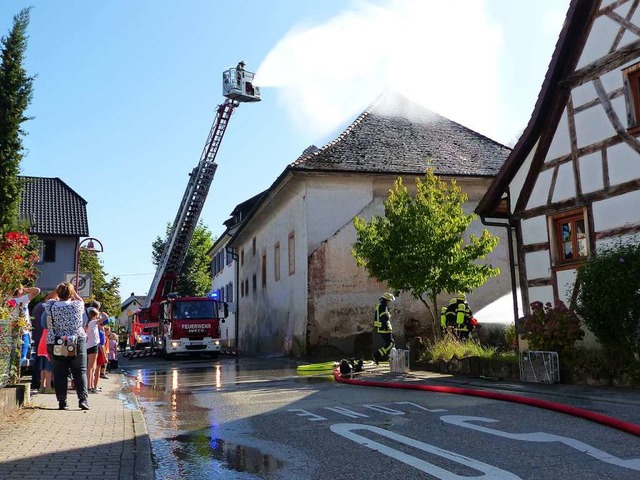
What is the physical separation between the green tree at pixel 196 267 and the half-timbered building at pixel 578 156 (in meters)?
44.5

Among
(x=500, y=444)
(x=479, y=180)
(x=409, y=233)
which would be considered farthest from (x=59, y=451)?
(x=479, y=180)

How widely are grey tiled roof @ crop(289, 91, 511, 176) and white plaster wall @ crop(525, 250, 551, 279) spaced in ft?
29.4

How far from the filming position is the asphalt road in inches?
208

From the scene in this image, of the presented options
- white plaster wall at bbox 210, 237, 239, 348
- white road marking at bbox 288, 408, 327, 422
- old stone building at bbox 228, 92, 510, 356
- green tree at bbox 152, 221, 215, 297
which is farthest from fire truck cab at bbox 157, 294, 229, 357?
green tree at bbox 152, 221, 215, 297

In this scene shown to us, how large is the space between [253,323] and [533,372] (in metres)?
24.1

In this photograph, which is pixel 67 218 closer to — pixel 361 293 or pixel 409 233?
pixel 361 293

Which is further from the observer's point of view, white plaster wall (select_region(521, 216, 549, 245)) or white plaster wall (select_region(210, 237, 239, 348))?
white plaster wall (select_region(210, 237, 239, 348))

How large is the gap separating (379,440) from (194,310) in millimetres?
21712

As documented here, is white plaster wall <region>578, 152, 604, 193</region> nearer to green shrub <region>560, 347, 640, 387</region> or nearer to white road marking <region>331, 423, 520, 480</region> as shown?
green shrub <region>560, 347, 640, 387</region>

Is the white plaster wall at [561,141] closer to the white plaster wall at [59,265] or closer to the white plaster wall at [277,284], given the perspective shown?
the white plaster wall at [277,284]

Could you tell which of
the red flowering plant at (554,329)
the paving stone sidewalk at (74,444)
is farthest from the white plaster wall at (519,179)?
the paving stone sidewalk at (74,444)

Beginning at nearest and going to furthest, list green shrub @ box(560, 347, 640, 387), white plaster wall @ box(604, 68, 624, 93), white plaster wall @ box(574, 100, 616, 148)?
green shrub @ box(560, 347, 640, 387)
white plaster wall @ box(604, 68, 624, 93)
white plaster wall @ box(574, 100, 616, 148)

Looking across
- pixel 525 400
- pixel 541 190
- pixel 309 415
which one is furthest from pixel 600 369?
pixel 309 415

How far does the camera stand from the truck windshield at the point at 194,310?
27.3 metres
